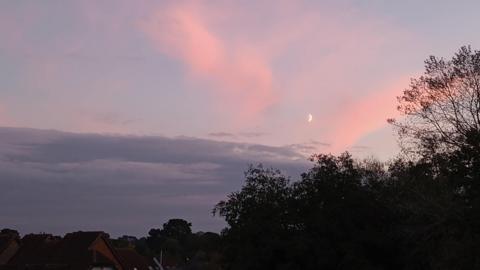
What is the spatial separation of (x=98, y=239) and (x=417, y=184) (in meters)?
62.4

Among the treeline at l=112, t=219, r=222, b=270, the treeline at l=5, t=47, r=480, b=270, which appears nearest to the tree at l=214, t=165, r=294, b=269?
the treeline at l=5, t=47, r=480, b=270

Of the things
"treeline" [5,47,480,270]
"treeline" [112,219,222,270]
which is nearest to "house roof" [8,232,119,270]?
"treeline" [112,219,222,270]

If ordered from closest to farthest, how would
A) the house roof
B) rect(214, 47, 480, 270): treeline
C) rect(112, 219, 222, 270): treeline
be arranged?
rect(214, 47, 480, 270): treeline
the house roof
rect(112, 219, 222, 270): treeline

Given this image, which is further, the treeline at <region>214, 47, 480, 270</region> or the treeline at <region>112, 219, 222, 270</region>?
the treeline at <region>112, 219, 222, 270</region>

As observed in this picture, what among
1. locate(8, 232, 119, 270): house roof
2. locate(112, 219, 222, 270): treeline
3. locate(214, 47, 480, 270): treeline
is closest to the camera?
locate(214, 47, 480, 270): treeline

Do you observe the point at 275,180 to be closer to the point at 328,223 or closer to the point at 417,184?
the point at 328,223

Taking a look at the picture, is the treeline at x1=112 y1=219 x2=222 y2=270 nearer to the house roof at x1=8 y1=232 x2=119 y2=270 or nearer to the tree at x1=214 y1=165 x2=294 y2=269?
the house roof at x1=8 y1=232 x2=119 y2=270

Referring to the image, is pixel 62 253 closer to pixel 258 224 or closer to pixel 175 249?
pixel 258 224

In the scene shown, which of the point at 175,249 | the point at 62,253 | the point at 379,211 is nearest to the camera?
the point at 379,211

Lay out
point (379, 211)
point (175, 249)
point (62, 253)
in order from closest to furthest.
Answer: point (379, 211), point (62, 253), point (175, 249)

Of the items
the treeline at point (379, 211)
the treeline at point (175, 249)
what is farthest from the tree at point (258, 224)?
the treeline at point (175, 249)

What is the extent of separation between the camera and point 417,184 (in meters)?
32.9

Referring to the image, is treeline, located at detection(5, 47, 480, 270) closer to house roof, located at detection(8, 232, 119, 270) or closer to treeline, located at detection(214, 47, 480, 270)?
treeline, located at detection(214, 47, 480, 270)

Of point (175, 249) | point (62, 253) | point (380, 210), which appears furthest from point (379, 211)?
point (175, 249)
